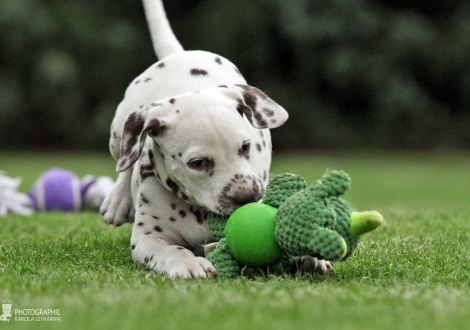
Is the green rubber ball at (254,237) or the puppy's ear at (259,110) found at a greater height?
the puppy's ear at (259,110)

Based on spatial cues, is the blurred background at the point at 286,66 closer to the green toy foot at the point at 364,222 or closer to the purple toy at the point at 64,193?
the purple toy at the point at 64,193

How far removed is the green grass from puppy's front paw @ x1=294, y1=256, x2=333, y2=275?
0.08m

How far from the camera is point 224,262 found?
3.09 meters

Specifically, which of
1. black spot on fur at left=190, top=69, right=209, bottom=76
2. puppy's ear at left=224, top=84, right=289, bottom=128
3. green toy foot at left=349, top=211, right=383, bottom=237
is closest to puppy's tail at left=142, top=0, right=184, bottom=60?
black spot on fur at left=190, top=69, right=209, bottom=76

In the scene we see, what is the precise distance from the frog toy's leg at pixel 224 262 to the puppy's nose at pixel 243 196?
7.4 inches

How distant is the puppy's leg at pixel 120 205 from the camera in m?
4.36

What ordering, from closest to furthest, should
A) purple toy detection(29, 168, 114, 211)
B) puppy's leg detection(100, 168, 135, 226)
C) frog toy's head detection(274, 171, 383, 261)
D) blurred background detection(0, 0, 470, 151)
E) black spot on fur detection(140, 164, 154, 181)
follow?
frog toy's head detection(274, 171, 383, 261), black spot on fur detection(140, 164, 154, 181), puppy's leg detection(100, 168, 135, 226), purple toy detection(29, 168, 114, 211), blurred background detection(0, 0, 470, 151)

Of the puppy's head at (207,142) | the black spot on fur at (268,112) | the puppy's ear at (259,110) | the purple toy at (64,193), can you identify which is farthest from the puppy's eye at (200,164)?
the purple toy at (64,193)

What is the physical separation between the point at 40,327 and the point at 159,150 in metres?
1.50

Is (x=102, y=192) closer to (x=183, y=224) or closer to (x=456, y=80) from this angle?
(x=183, y=224)

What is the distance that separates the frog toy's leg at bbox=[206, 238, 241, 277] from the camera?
307 cm

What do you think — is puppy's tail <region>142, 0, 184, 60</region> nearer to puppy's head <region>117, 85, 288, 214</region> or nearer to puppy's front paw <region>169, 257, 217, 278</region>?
puppy's head <region>117, 85, 288, 214</region>

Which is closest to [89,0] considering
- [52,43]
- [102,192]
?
[52,43]

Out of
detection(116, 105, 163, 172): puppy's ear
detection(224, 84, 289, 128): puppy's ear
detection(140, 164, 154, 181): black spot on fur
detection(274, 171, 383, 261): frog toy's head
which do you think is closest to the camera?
detection(274, 171, 383, 261): frog toy's head
